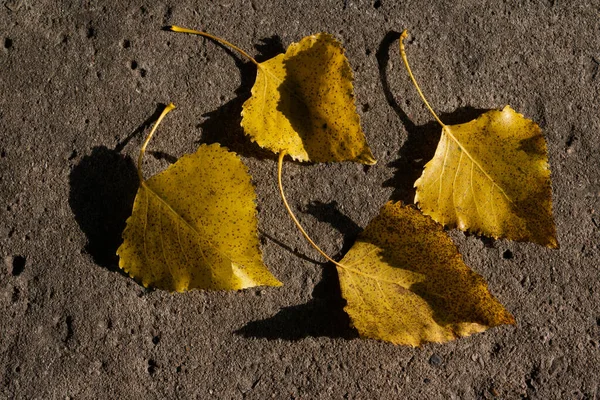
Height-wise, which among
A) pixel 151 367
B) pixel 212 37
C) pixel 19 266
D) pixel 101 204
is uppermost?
pixel 212 37

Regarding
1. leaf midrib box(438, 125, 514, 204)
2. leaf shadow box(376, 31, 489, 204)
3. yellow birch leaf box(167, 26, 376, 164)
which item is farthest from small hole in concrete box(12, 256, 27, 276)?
leaf midrib box(438, 125, 514, 204)

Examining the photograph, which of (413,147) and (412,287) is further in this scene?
(413,147)

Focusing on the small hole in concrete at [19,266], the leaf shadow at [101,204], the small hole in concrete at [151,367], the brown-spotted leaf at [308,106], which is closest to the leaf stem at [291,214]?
the brown-spotted leaf at [308,106]

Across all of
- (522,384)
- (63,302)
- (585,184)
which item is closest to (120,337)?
(63,302)

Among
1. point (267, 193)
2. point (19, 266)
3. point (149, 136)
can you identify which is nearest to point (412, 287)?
point (267, 193)

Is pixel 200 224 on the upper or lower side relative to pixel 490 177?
lower

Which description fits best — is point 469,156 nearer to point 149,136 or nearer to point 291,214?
point 291,214

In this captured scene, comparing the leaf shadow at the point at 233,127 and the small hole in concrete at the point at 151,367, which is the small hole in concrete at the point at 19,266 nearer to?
the small hole in concrete at the point at 151,367

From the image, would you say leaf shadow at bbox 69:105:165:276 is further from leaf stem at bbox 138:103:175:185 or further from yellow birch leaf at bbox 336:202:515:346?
yellow birch leaf at bbox 336:202:515:346
